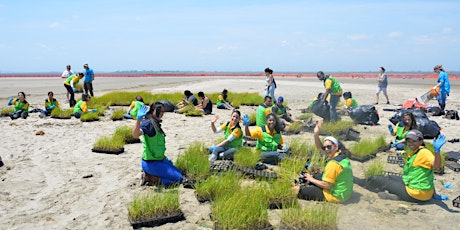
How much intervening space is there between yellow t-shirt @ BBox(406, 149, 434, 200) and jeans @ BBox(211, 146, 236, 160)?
11.1 feet

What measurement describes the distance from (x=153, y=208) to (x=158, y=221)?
0.60ft

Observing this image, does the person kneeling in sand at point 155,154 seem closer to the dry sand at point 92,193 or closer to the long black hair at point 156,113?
the long black hair at point 156,113

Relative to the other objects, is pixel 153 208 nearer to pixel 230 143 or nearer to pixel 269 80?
pixel 230 143

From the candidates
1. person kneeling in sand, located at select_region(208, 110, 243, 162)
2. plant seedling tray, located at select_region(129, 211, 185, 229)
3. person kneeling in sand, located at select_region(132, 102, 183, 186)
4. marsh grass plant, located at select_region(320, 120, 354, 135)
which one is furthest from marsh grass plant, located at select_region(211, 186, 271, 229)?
marsh grass plant, located at select_region(320, 120, 354, 135)

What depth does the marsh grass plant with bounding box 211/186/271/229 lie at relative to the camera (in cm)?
468

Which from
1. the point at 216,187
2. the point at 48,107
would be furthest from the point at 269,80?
the point at 216,187

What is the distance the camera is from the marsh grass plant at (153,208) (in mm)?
5000

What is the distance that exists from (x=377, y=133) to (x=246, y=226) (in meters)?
8.15

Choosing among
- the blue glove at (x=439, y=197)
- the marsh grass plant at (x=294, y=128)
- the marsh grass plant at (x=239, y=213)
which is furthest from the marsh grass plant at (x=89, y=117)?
the blue glove at (x=439, y=197)

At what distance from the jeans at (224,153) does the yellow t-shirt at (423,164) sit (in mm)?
3386

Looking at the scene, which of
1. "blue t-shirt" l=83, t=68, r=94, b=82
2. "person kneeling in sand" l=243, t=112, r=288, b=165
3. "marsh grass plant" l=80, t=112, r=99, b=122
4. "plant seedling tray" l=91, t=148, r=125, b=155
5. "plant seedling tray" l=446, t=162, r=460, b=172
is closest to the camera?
"plant seedling tray" l=446, t=162, r=460, b=172

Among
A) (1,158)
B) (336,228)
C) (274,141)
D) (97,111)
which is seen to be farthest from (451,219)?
(97,111)

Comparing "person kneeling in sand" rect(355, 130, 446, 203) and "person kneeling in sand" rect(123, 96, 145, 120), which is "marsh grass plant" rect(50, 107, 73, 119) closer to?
"person kneeling in sand" rect(123, 96, 145, 120)

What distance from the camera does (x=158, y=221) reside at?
16.5ft
